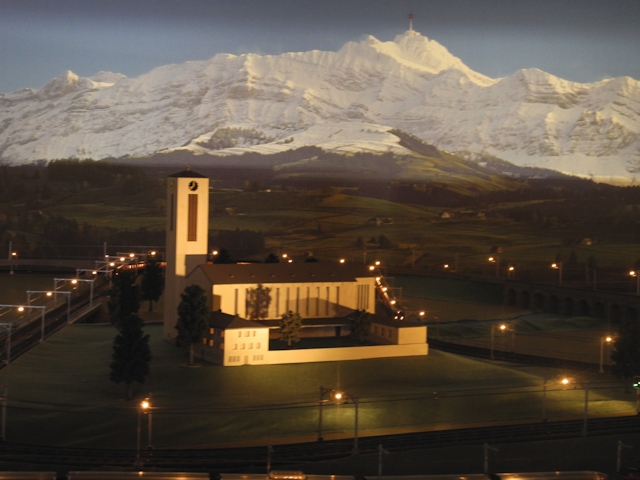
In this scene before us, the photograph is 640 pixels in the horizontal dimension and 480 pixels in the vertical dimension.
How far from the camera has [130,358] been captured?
86.3ft

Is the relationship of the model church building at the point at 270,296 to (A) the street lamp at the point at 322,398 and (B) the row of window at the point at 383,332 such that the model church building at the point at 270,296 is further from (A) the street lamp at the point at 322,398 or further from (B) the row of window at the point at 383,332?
(A) the street lamp at the point at 322,398

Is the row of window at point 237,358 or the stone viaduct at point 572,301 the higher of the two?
the stone viaduct at point 572,301

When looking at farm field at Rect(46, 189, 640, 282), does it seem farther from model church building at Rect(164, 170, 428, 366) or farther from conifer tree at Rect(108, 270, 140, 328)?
conifer tree at Rect(108, 270, 140, 328)

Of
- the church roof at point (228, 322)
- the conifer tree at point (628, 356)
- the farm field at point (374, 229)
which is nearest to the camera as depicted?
the church roof at point (228, 322)

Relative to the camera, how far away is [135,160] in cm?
7362

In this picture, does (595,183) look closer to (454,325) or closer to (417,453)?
(454,325)

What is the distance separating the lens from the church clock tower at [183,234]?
33.3 m

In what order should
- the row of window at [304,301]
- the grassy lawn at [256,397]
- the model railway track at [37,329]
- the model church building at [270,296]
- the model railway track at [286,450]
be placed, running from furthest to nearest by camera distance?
the row of window at [304,301]
the model railway track at [37,329]
the model church building at [270,296]
the grassy lawn at [256,397]
the model railway track at [286,450]

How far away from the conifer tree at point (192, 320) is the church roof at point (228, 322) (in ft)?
1.57

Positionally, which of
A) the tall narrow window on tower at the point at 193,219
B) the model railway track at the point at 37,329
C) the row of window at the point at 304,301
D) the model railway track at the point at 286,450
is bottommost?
the model railway track at the point at 286,450

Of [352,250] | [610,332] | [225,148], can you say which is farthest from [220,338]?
[225,148]

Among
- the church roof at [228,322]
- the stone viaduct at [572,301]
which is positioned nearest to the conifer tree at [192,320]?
the church roof at [228,322]

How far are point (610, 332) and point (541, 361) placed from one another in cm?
1033

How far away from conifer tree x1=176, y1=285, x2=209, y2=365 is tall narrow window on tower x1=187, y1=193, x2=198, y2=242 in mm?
4105
